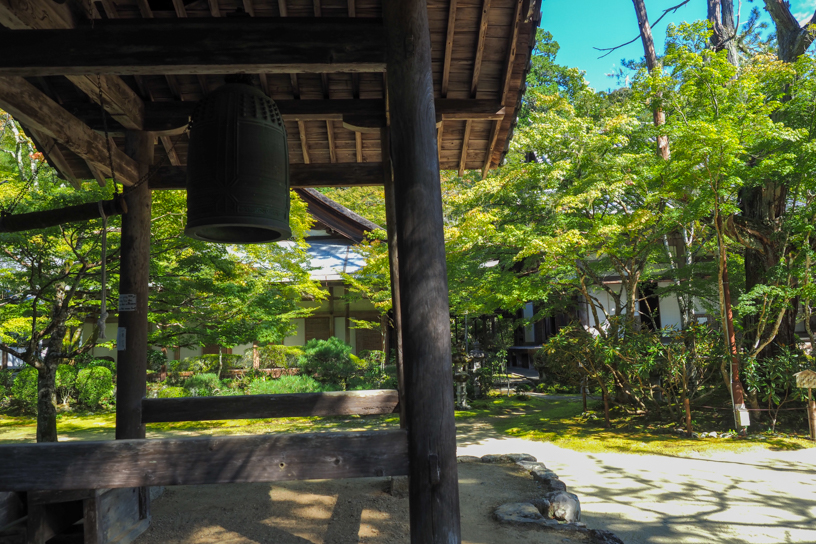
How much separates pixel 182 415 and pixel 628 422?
8.03 meters

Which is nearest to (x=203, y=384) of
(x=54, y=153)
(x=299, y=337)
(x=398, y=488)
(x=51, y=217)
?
(x=299, y=337)

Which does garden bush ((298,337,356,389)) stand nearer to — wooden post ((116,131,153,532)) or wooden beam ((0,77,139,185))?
wooden post ((116,131,153,532))

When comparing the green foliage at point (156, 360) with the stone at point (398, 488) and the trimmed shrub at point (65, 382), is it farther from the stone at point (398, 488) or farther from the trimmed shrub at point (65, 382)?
the stone at point (398, 488)

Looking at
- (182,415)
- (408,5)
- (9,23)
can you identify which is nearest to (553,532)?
(182,415)

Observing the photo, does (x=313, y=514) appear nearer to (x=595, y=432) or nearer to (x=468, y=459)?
(x=468, y=459)

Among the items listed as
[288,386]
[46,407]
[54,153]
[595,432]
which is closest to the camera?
[54,153]

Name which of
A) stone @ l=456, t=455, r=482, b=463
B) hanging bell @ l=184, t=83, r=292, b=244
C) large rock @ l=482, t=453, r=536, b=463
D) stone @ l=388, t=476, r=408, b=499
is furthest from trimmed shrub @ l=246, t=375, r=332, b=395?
hanging bell @ l=184, t=83, r=292, b=244

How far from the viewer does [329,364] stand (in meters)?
12.8

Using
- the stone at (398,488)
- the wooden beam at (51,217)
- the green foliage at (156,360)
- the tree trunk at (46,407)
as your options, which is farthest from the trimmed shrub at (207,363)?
the wooden beam at (51,217)

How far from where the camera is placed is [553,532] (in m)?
4.11

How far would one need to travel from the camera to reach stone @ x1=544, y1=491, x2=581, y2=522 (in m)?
4.52

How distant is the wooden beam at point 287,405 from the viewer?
5.05 metres

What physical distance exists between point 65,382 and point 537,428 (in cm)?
1032

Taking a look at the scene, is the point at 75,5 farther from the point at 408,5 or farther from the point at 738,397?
the point at 738,397
